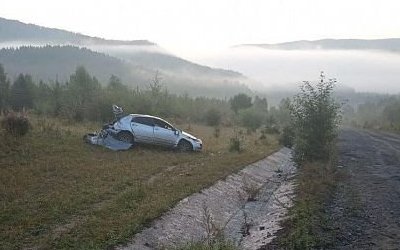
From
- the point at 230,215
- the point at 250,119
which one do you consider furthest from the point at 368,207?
the point at 250,119

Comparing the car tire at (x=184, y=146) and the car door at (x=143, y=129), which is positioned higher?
the car door at (x=143, y=129)

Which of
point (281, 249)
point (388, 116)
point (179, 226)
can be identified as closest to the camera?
point (281, 249)

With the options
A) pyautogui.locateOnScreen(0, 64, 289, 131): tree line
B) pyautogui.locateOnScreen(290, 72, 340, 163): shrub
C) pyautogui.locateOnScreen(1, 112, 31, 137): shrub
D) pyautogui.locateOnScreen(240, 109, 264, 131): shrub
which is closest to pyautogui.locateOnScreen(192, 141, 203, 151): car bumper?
pyautogui.locateOnScreen(290, 72, 340, 163): shrub

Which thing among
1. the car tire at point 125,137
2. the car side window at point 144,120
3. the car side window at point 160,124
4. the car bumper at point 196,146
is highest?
the car side window at point 144,120

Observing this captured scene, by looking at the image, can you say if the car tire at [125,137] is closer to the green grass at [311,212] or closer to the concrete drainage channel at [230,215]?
the concrete drainage channel at [230,215]

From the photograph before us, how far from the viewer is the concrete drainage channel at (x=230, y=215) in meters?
13.3

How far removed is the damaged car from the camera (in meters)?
28.3

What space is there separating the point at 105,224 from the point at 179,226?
2.38 m

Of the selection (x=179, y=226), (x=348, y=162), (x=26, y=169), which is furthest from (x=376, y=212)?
(x=348, y=162)

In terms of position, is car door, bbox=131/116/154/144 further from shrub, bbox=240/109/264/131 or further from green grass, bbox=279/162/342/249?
shrub, bbox=240/109/264/131

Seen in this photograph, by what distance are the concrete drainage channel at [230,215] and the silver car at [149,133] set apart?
17.4ft

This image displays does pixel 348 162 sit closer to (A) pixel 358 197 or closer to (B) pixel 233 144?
(B) pixel 233 144

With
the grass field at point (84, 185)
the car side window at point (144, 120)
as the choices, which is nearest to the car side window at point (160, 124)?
the car side window at point (144, 120)

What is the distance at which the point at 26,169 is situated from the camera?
19.3 meters
